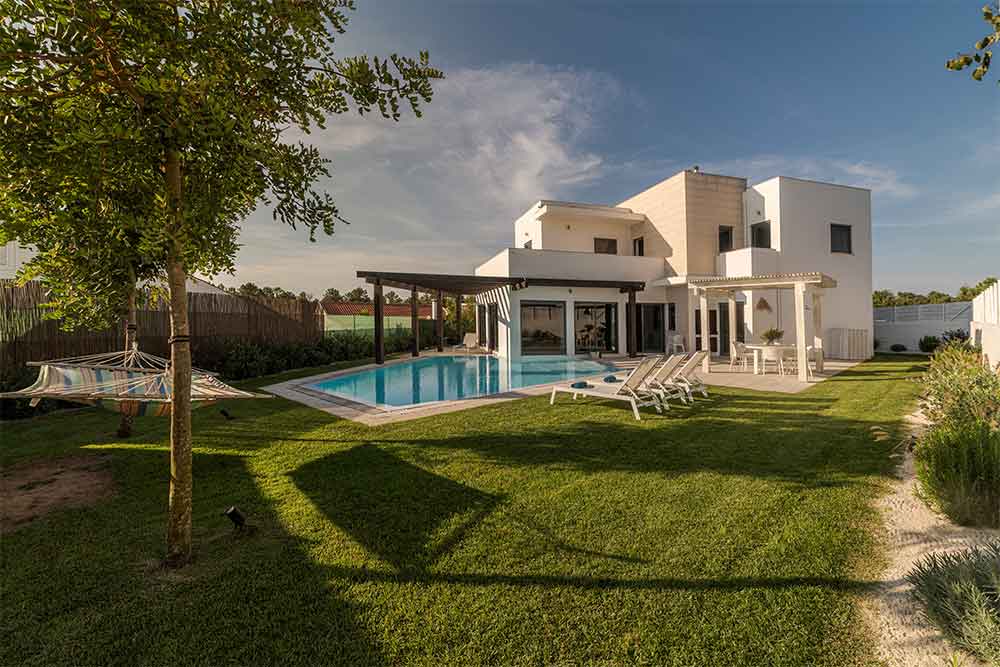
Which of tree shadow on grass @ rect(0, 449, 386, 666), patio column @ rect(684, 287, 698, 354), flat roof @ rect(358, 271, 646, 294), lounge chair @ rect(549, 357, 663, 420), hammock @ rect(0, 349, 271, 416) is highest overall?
flat roof @ rect(358, 271, 646, 294)

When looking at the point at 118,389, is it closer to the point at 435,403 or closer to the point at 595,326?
the point at 435,403

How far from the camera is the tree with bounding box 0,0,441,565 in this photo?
251cm

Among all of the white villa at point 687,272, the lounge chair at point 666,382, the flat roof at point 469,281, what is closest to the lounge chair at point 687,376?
the lounge chair at point 666,382

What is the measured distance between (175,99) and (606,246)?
21952 millimetres

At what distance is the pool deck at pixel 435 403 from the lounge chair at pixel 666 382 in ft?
6.44

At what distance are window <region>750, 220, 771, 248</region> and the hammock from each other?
2076cm

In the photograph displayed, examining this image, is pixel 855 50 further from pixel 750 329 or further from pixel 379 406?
pixel 379 406

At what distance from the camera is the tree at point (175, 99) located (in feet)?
8.24

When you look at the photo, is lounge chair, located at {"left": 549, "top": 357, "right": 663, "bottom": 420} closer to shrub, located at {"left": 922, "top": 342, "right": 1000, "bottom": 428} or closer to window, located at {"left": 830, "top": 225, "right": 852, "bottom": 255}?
shrub, located at {"left": 922, "top": 342, "right": 1000, "bottom": 428}

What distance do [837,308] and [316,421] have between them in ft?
70.5

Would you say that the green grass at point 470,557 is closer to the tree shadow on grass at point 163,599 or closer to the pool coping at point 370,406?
the tree shadow on grass at point 163,599

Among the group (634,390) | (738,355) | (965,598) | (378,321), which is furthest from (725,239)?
(965,598)

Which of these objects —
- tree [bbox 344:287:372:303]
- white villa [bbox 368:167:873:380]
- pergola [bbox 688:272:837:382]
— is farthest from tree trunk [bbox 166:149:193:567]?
tree [bbox 344:287:372:303]

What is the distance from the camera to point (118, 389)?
563 centimetres
